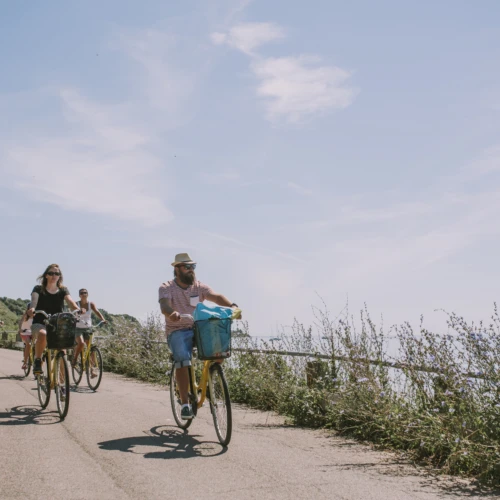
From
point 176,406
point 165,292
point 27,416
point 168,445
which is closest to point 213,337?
point 165,292

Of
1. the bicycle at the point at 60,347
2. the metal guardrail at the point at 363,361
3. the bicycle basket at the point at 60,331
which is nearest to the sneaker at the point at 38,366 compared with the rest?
the bicycle at the point at 60,347

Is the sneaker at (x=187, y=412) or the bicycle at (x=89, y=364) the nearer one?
the sneaker at (x=187, y=412)

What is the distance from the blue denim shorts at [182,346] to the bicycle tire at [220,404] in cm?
41

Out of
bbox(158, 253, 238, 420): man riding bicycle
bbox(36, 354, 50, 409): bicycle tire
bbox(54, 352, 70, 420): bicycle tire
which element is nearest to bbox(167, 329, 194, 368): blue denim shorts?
bbox(158, 253, 238, 420): man riding bicycle

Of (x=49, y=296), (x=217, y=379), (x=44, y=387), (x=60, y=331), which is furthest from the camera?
(x=49, y=296)

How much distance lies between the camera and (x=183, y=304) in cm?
786

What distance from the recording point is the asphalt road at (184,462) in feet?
17.4

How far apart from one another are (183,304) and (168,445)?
169cm

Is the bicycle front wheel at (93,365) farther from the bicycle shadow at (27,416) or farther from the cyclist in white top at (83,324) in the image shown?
the bicycle shadow at (27,416)

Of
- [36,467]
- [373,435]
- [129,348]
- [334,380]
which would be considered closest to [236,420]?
[334,380]

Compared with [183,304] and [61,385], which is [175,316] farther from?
[61,385]

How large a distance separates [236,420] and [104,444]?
250cm

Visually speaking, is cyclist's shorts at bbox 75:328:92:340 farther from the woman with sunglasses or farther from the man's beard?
the man's beard

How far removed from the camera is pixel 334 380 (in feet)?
28.9
